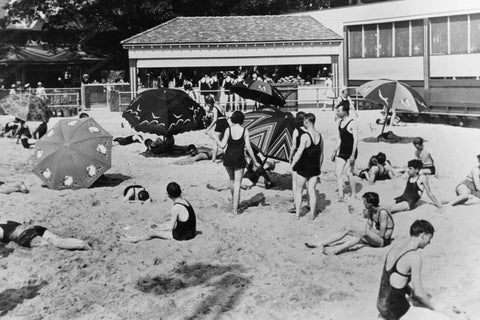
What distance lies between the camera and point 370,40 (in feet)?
97.1

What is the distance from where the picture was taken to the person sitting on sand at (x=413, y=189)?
422 inches

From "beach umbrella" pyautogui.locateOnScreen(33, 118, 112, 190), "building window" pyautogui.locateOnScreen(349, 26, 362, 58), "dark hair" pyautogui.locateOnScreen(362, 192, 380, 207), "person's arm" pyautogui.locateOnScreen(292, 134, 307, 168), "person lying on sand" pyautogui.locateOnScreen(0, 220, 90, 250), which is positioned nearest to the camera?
"dark hair" pyautogui.locateOnScreen(362, 192, 380, 207)

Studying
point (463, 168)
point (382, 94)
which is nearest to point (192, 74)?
point (382, 94)

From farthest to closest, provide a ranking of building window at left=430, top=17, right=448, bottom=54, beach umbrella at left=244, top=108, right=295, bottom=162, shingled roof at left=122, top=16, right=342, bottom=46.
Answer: shingled roof at left=122, top=16, right=342, bottom=46, building window at left=430, top=17, right=448, bottom=54, beach umbrella at left=244, top=108, right=295, bottom=162

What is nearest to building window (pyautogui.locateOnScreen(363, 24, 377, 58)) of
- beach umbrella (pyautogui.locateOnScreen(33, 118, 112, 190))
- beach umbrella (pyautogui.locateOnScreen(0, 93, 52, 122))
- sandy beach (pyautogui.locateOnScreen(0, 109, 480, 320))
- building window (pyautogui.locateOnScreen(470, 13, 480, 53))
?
building window (pyautogui.locateOnScreen(470, 13, 480, 53))

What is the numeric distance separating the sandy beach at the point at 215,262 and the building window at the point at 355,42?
17316 mm

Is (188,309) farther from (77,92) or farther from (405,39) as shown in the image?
(405,39)

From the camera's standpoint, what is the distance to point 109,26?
1385 inches

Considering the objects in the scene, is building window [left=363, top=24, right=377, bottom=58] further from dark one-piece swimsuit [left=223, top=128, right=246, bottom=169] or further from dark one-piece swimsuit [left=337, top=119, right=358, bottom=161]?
dark one-piece swimsuit [left=223, top=128, right=246, bottom=169]

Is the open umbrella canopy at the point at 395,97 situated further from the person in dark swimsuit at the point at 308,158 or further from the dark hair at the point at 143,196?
the dark hair at the point at 143,196

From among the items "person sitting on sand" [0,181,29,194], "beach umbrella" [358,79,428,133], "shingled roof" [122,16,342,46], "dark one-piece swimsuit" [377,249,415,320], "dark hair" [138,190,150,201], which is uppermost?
"shingled roof" [122,16,342,46]

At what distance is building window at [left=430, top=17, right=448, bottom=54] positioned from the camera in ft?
83.3

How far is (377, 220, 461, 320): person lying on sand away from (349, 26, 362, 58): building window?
2472 centimetres

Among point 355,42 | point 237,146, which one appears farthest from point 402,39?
point 237,146
